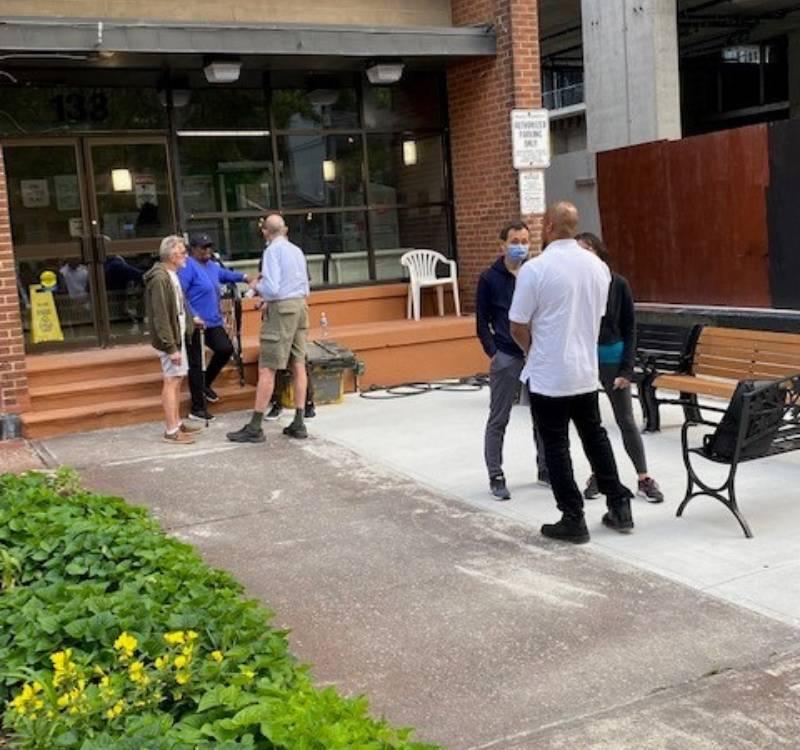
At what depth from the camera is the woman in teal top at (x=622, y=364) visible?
20.6 ft

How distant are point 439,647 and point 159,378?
6.46 m

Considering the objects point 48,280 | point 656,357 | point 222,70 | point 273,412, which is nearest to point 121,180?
point 48,280

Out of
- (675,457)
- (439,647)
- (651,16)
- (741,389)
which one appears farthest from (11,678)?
(651,16)

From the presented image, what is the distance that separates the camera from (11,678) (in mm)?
3338

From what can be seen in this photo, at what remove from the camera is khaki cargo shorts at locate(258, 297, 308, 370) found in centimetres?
878

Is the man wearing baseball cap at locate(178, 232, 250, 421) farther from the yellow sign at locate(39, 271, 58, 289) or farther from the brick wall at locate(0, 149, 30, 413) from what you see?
the yellow sign at locate(39, 271, 58, 289)

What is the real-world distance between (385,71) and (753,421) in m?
7.54

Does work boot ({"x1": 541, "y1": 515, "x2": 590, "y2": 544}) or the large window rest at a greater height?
the large window

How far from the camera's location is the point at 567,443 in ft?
18.6

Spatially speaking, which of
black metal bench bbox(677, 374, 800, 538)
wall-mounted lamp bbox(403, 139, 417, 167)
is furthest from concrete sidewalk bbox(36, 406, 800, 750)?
wall-mounted lamp bbox(403, 139, 417, 167)

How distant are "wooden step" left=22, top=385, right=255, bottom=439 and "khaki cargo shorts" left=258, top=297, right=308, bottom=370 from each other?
1.47m

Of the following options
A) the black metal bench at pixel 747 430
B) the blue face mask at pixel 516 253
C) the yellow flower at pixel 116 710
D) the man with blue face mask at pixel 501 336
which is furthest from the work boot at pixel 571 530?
the yellow flower at pixel 116 710

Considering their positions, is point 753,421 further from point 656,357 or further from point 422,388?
point 422,388

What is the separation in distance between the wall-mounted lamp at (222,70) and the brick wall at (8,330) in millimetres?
2626
